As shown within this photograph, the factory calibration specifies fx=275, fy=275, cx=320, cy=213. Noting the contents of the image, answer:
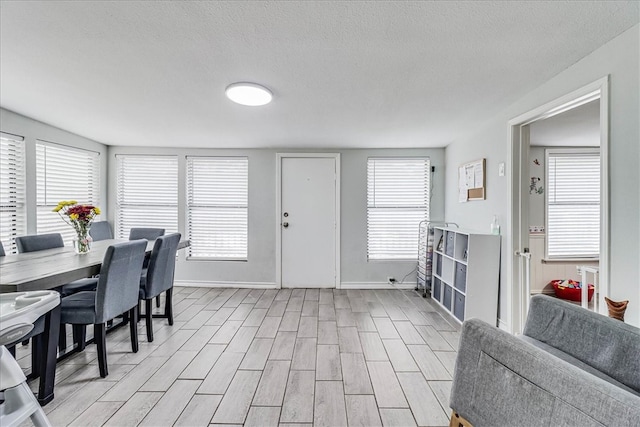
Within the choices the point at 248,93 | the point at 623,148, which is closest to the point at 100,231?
the point at 248,93

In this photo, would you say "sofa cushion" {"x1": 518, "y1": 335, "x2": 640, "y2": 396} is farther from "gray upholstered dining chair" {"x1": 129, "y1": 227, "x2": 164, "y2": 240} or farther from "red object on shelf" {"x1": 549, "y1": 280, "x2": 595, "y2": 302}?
"gray upholstered dining chair" {"x1": 129, "y1": 227, "x2": 164, "y2": 240}

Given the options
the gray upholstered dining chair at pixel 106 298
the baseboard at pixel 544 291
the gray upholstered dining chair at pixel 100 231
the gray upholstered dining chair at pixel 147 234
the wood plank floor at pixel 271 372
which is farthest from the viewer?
the baseboard at pixel 544 291

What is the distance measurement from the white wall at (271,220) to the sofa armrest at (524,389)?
2.95m

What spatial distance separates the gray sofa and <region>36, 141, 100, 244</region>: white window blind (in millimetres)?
4487

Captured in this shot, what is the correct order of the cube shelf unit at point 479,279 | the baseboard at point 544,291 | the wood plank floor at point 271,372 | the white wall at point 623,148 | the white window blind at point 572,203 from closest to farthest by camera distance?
1. the white wall at point 623,148
2. the wood plank floor at point 271,372
3. the cube shelf unit at point 479,279
4. the baseboard at point 544,291
5. the white window blind at point 572,203

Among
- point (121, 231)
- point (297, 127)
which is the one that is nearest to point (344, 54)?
point (297, 127)

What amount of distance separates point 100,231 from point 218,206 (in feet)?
5.32

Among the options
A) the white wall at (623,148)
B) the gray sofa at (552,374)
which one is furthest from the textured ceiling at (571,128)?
the gray sofa at (552,374)

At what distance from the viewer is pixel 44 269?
6.03 ft

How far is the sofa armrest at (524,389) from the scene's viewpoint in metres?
0.82

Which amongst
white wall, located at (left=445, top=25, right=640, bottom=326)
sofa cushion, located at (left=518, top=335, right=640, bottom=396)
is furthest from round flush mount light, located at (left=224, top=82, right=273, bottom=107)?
sofa cushion, located at (left=518, top=335, right=640, bottom=396)

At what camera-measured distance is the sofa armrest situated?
823mm

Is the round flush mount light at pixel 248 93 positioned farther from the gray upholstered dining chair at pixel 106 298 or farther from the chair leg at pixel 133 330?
the chair leg at pixel 133 330

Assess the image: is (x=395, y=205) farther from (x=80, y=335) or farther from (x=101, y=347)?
(x=80, y=335)
